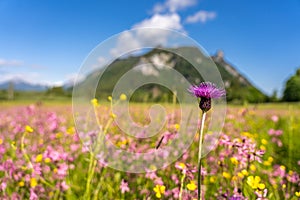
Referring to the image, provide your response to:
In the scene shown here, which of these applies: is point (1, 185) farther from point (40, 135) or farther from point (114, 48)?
point (40, 135)

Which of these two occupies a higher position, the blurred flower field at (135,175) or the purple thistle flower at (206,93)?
the purple thistle flower at (206,93)

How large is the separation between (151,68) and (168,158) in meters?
0.78

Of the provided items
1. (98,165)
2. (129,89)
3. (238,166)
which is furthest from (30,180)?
(238,166)

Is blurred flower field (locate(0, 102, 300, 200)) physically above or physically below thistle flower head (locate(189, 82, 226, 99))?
below

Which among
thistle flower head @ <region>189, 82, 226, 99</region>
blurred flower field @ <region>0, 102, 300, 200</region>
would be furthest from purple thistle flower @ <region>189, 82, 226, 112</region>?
blurred flower field @ <region>0, 102, 300, 200</region>

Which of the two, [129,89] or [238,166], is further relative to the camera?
[129,89]

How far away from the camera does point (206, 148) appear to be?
2816 mm

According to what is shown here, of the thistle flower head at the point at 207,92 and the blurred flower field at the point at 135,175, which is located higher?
the thistle flower head at the point at 207,92

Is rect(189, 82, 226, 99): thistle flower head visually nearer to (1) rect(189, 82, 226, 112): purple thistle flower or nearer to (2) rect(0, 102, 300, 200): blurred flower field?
(1) rect(189, 82, 226, 112): purple thistle flower

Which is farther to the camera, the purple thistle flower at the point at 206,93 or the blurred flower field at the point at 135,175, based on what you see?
the blurred flower field at the point at 135,175

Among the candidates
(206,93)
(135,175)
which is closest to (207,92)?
(206,93)

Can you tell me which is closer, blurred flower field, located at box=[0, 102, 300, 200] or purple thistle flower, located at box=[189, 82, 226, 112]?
purple thistle flower, located at box=[189, 82, 226, 112]

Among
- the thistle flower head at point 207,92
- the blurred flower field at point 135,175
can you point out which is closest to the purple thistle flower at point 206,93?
the thistle flower head at point 207,92

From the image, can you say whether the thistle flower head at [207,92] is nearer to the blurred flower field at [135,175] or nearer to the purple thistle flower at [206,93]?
the purple thistle flower at [206,93]
